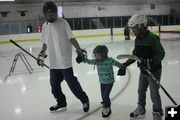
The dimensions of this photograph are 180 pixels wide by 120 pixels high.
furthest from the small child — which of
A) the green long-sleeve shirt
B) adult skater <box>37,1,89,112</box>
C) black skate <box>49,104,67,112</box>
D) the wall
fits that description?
the wall

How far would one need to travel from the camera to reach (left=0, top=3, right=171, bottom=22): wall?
18.4m

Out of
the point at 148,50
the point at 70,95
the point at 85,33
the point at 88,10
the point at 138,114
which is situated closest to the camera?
the point at 148,50

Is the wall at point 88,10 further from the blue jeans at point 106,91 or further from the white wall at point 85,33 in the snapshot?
the blue jeans at point 106,91

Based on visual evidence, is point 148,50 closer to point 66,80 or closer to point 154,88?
point 154,88

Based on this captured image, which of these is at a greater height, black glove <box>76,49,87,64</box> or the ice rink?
black glove <box>76,49,87,64</box>

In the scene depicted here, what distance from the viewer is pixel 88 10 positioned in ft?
66.8

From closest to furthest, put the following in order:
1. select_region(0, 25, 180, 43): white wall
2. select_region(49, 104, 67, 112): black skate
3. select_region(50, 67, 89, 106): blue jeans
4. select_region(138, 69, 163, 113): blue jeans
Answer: select_region(138, 69, 163, 113): blue jeans
select_region(50, 67, 89, 106): blue jeans
select_region(49, 104, 67, 112): black skate
select_region(0, 25, 180, 43): white wall

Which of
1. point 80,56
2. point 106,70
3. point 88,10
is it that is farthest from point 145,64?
point 88,10

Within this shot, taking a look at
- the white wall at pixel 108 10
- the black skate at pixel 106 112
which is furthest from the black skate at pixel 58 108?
the white wall at pixel 108 10

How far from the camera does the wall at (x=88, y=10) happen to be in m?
18.4

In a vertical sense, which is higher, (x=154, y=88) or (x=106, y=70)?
(x=106, y=70)

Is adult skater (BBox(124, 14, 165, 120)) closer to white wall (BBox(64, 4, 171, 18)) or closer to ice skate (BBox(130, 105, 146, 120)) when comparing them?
ice skate (BBox(130, 105, 146, 120))

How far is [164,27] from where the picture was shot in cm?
1842

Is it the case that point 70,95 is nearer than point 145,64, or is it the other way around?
point 145,64
